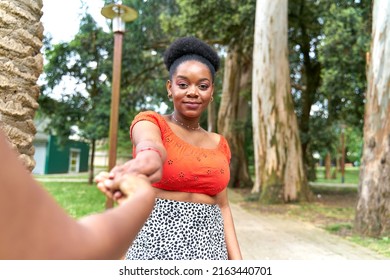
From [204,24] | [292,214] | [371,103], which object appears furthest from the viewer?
[204,24]

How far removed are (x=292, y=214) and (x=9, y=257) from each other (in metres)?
10.5

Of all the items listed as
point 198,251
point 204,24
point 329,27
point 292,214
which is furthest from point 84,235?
point 204,24

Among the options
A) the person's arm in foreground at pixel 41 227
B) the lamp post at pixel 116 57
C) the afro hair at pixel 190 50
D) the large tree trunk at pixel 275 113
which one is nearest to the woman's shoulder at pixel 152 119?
the afro hair at pixel 190 50

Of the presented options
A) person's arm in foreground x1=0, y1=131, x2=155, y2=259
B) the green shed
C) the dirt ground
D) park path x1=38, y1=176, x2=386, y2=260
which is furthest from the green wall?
person's arm in foreground x1=0, y1=131, x2=155, y2=259

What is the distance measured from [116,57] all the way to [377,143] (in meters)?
5.19

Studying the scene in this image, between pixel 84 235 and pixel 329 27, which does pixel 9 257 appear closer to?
pixel 84 235

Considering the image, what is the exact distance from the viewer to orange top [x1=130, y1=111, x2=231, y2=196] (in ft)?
5.80

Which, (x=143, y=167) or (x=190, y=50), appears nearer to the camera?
(x=143, y=167)

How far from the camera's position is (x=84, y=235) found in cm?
61

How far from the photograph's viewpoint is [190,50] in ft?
6.42

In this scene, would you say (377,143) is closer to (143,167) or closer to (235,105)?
(143,167)

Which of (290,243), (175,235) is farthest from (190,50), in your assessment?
(290,243)

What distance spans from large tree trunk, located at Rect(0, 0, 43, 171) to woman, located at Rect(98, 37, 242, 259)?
89 cm

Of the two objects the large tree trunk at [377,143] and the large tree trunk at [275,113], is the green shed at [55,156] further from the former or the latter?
the large tree trunk at [377,143]
